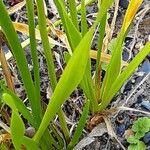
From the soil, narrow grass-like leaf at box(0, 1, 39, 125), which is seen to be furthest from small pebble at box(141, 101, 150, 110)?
narrow grass-like leaf at box(0, 1, 39, 125)

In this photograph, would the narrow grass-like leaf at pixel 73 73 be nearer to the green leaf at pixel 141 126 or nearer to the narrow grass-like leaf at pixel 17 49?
the narrow grass-like leaf at pixel 17 49

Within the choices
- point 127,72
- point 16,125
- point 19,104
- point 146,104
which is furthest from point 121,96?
point 16,125

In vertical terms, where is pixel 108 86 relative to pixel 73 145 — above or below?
above

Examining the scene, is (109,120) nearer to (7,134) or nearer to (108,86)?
(108,86)

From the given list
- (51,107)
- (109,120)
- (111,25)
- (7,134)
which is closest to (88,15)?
(111,25)

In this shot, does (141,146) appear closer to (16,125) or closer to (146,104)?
(146,104)
